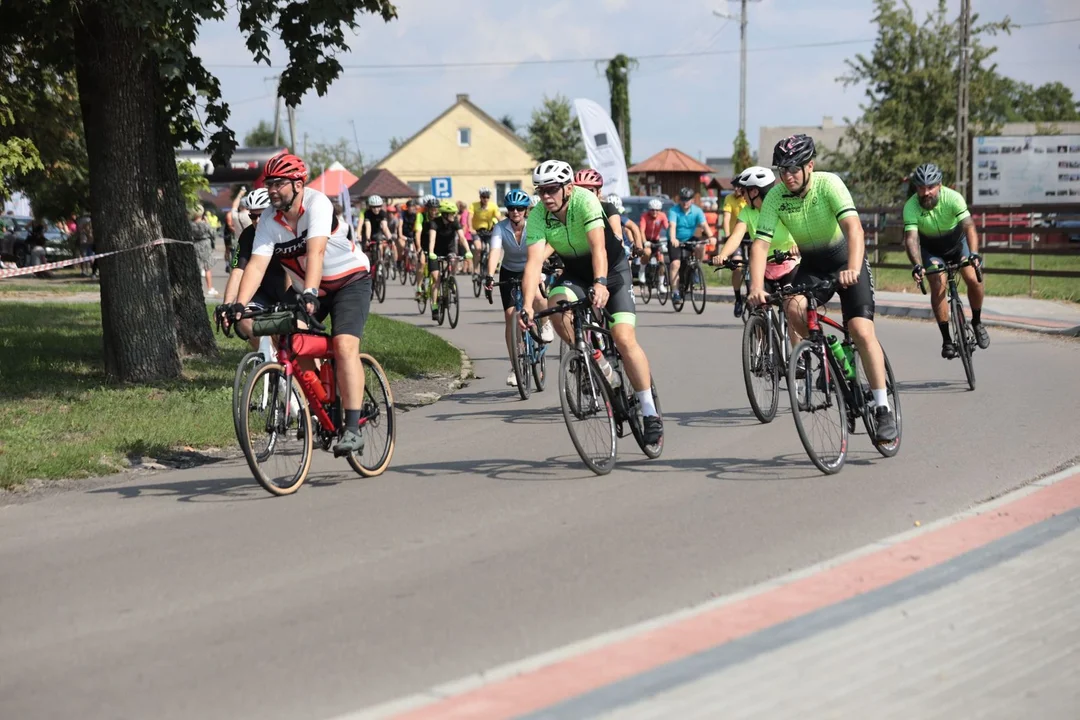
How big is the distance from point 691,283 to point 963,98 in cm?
1724

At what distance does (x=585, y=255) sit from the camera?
9164 millimetres

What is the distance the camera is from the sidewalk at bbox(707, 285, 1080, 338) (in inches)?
766

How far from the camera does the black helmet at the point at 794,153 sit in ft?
28.4

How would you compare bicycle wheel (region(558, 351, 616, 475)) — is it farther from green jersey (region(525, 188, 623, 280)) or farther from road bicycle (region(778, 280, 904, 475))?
road bicycle (region(778, 280, 904, 475))

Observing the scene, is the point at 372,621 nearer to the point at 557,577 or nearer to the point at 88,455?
the point at 557,577

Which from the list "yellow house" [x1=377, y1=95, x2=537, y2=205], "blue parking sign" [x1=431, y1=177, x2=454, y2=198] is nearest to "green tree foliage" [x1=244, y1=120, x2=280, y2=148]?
"yellow house" [x1=377, y1=95, x2=537, y2=205]

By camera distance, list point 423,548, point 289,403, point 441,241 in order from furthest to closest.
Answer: point 441,241, point 289,403, point 423,548

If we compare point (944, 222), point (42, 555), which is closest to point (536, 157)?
point (944, 222)

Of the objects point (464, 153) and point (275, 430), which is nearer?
point (275, 430)

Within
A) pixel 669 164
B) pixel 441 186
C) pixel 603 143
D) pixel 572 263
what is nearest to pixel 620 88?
pixel 669 164

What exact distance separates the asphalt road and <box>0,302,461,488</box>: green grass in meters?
0.63

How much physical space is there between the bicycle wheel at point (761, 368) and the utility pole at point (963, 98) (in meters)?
25.2

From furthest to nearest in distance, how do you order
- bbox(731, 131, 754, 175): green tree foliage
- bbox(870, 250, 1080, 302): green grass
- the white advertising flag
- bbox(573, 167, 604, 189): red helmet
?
bbox(731, 131, 754, 175): green tree foliage → the white advertising flag → bbox(870, 250, 1080, 302): green grass → bbox(573, 167, 604, 189): red helmet

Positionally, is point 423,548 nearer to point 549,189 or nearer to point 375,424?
point 375,424
